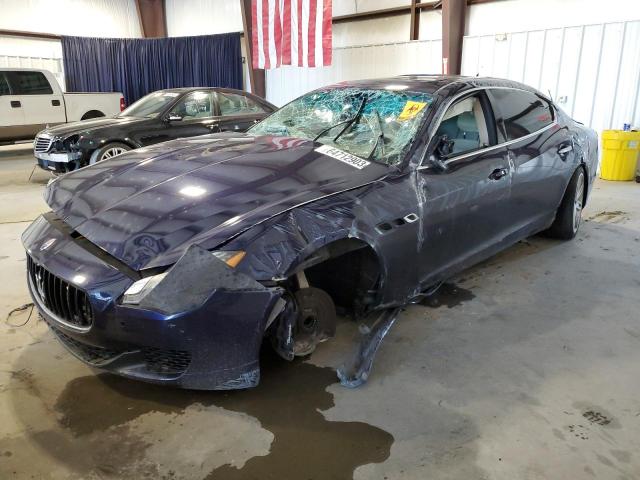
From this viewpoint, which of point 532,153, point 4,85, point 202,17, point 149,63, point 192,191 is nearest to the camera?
point 192,191

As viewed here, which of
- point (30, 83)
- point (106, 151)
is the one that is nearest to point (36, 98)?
point (30, 83)

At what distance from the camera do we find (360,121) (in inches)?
122

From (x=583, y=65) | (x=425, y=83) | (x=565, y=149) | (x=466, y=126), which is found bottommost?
(x=565, y=149)

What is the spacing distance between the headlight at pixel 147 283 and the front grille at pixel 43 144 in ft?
18.3

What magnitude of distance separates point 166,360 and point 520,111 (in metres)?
2.96

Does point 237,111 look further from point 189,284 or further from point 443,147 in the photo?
point 189,284

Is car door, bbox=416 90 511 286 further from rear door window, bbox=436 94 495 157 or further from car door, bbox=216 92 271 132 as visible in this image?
car door, bbox=216 92 271 132

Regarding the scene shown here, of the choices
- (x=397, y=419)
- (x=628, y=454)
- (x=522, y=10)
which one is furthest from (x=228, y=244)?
(x=522, y=10)

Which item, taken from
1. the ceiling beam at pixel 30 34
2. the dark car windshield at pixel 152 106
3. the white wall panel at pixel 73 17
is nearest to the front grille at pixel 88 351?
the dark car windshield at pixel 152 106

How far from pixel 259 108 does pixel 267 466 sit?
6744 millimetres

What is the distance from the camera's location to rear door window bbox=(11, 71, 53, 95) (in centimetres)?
1034

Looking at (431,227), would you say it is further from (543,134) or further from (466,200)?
(543,134)

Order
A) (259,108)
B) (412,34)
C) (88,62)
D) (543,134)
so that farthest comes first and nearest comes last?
1. (88,62)
2. (412,34)
3. (259,108)
4. (543,134)

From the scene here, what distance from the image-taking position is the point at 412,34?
997 centimetres
